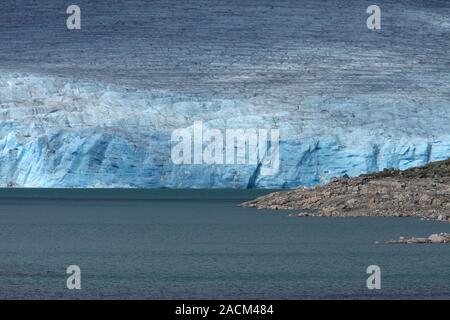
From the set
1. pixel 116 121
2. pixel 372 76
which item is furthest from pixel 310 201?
pixel 372 76

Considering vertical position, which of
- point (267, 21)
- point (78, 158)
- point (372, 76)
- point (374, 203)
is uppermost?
point (267, 21)

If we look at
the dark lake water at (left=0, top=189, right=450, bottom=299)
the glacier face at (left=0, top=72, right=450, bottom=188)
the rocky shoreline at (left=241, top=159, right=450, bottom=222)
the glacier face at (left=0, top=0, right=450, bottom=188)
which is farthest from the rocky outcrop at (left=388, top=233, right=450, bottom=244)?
the glacier face at (left=0, top=0, right=450, bottom=188)

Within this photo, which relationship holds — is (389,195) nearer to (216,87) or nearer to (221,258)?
(221,258)

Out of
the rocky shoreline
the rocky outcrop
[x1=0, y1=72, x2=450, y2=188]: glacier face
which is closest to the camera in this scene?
the rocky outcrop

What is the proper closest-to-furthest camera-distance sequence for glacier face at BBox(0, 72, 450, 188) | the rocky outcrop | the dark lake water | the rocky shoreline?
the dark lake water, the rocky outcrop, the rocky shoreline, glacier face at BBox(0, 72, 450, 188)

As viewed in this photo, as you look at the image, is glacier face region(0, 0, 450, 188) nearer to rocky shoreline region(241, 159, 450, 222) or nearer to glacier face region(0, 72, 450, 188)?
glacier face region(0, 72, 450, 188)

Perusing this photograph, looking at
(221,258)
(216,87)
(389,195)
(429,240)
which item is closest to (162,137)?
(216,87)

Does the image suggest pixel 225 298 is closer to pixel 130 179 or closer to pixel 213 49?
pixel 130 179
